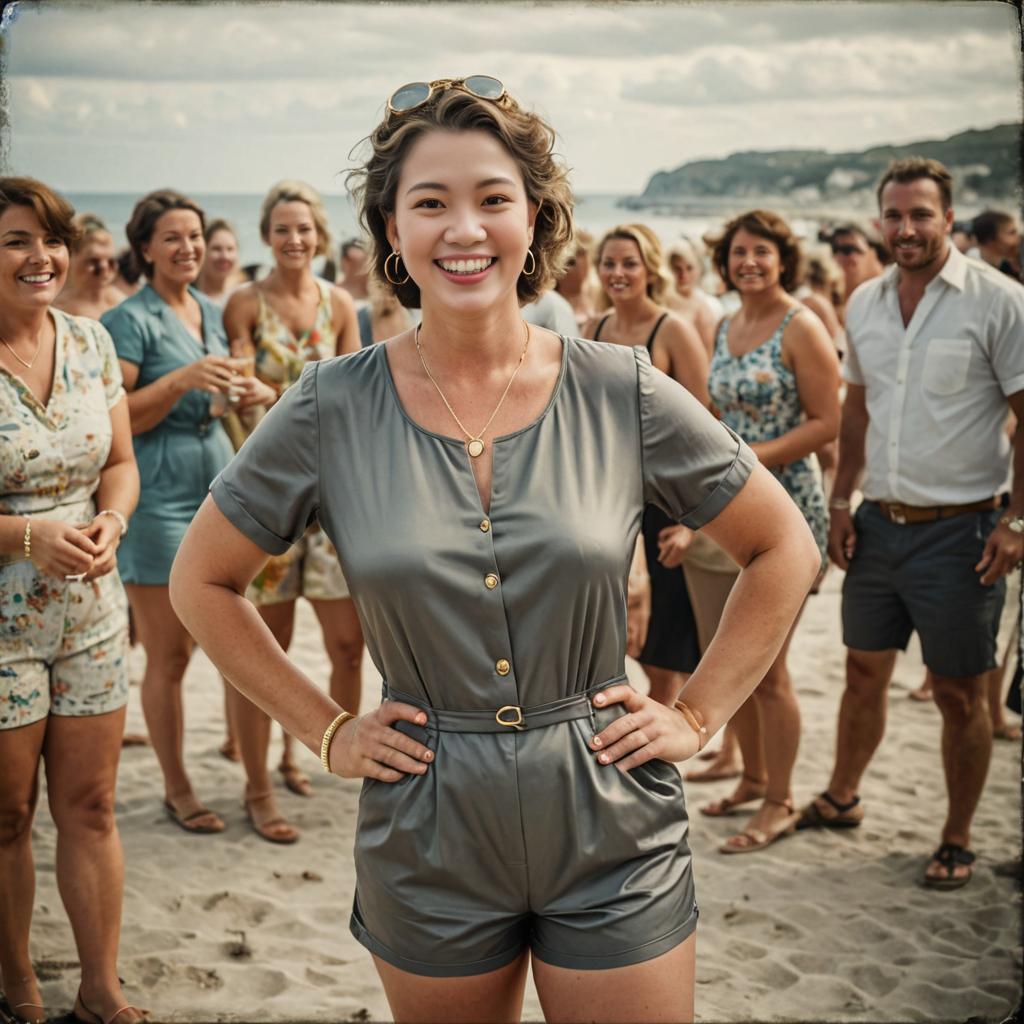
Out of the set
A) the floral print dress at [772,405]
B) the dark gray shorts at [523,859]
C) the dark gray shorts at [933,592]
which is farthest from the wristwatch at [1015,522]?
the dark gray shorts at [523,859]

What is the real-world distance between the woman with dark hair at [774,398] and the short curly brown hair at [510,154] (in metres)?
2.45

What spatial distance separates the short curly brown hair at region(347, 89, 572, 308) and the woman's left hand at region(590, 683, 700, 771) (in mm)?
744

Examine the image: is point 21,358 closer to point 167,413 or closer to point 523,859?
point 167,413

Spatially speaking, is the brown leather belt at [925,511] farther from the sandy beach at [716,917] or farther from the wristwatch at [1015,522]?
the sandy beach at [716,917]

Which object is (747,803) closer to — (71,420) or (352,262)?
(71,420)

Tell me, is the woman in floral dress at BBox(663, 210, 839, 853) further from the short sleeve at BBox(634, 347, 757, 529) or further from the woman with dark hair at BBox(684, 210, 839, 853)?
the short sleeve at BBox(634, 347, 757, 529)

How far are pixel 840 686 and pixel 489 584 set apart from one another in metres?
5.22

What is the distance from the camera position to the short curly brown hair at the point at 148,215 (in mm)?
4715

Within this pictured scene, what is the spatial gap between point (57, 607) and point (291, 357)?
1926 millimetres

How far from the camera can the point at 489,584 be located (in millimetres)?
1875

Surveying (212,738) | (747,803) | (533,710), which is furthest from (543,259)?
(212,738)

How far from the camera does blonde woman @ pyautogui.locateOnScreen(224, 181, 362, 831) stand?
4.71 metres

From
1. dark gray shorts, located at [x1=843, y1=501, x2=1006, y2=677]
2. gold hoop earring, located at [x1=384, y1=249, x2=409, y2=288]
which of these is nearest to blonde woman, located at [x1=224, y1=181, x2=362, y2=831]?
dark gray shorts, located at [x1=843, y1=501, x2=1006, y2=677]

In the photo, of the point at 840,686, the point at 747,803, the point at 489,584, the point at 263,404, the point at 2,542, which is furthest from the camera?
the point at 840,686
